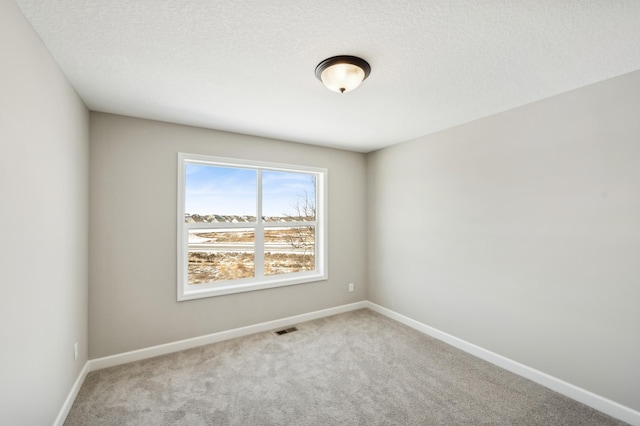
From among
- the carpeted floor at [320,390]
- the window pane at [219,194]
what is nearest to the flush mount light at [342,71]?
the window pane at [219,194]

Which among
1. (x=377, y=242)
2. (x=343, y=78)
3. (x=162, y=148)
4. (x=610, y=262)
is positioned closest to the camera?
(x=343, y=78)

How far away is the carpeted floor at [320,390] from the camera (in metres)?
2.03

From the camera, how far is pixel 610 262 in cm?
210

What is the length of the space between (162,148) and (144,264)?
4.03 feet

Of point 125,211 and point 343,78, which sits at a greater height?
point 343,78

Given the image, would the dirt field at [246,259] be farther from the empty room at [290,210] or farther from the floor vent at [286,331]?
the floor vent at [286,331]

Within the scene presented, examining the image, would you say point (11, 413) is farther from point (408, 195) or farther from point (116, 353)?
point (408, 195)

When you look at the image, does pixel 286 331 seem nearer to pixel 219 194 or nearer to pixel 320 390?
pixel 320 390

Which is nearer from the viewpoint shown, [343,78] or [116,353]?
[343,78]

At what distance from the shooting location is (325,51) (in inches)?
69.2

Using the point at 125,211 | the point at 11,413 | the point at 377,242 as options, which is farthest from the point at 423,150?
the point at 11,413

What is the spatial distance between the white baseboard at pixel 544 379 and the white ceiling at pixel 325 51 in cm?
240

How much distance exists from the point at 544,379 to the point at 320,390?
1922 mm

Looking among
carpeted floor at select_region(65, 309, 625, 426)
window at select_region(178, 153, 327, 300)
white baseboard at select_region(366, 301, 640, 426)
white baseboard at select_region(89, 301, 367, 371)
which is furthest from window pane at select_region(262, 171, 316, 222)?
white baseboard at select_region(366, 301, 640, 426)
